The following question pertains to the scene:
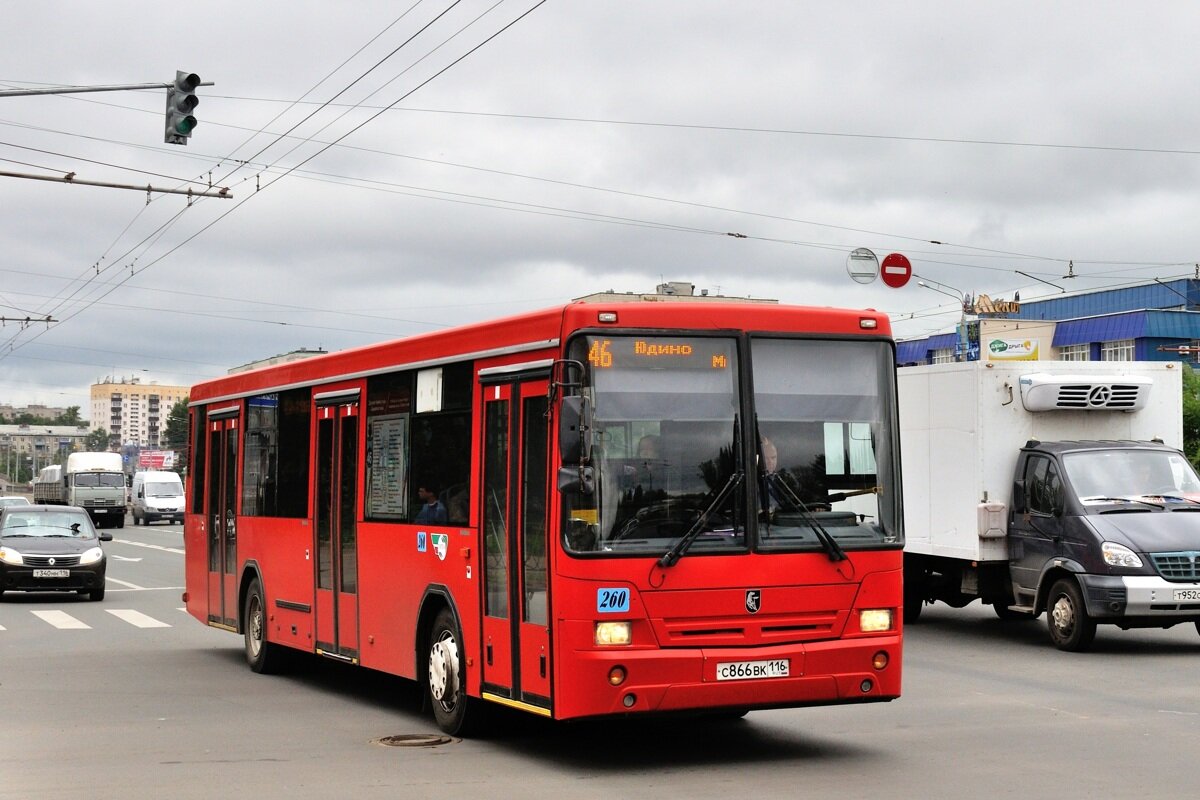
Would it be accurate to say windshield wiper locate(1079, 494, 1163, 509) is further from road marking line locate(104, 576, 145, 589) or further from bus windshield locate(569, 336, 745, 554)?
road marking line locate(104, 576, 145, 589)

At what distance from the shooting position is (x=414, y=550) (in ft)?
39.6

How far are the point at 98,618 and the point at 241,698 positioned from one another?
10.4 meters

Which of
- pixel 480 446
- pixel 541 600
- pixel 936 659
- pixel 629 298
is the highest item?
pixel 629 298

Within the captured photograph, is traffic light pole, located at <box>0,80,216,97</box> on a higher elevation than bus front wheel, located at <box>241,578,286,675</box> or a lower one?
higher

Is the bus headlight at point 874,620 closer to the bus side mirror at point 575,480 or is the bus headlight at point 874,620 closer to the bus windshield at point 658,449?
the bus windshield at point 658,449

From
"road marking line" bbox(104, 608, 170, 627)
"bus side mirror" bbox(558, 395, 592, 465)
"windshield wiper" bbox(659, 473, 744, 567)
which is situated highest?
"bus side mirror" bbox(558, 395, 592, 465)

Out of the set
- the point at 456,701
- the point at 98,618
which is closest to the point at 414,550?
the point at 456,701

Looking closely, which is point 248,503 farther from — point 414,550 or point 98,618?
point 98,618

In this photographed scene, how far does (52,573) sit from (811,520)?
1961cm

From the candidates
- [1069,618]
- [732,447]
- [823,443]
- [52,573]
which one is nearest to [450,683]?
[732,447]

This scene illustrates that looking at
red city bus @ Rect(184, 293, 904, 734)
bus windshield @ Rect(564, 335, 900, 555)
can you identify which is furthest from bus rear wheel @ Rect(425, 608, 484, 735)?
bus windshield @ Rect(564, 335, 900, 555)

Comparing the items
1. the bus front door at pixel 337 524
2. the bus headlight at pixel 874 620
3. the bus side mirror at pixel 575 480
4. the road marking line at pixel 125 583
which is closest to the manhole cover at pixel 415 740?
the bus front door at pixel 337 524

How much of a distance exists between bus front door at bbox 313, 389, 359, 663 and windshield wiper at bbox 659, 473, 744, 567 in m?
4.38

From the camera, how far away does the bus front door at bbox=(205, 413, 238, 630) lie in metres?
16.9
